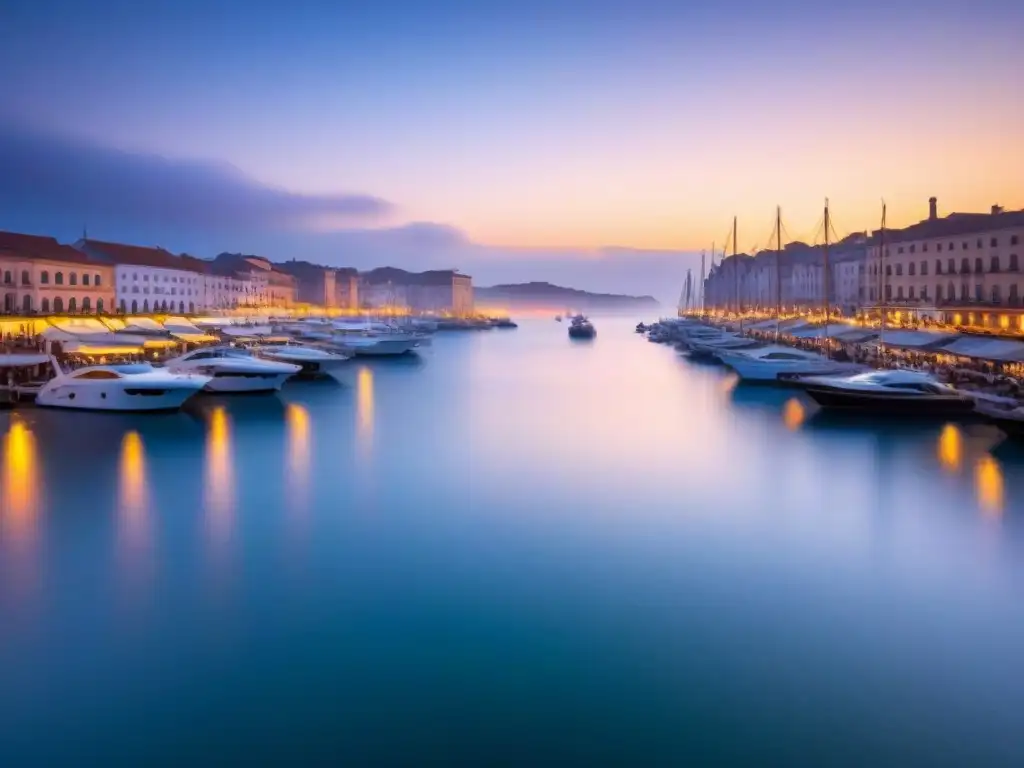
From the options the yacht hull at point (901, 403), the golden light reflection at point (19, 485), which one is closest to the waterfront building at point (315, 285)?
the golden light reflection at point (19, 485)

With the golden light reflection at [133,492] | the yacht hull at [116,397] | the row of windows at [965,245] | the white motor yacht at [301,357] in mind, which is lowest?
the golden light reflection at [133,492]

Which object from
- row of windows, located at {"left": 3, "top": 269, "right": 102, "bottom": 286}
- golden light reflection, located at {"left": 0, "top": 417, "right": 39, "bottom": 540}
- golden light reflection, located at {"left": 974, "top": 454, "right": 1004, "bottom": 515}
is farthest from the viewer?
row of windows, located at {"left": 3, "top": 269, "right": 102, "bottom": 286}

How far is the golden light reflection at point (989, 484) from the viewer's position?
1983 centimetres

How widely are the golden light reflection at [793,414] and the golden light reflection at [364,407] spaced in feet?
52.8

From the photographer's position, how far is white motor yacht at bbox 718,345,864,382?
42.9m

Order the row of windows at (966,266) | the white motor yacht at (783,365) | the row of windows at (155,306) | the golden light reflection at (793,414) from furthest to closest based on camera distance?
the row of windows at (155,306) < the row of windows at (966,266) < the white motor yacht at (783,365) < the golden light reflection at (793,414)

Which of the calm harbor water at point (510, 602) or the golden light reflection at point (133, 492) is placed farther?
the golden light reflection at point (133, 492)

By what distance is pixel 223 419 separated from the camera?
1315 inches

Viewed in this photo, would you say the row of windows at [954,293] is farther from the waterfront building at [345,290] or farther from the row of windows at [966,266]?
the waterfront building at [345,290]

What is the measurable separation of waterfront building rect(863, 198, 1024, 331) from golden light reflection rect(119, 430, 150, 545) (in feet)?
131

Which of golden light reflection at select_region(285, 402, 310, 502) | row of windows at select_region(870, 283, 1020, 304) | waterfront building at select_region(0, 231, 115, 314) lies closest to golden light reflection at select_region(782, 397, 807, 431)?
row of windows at select_region(870, 283, 1020, 304)

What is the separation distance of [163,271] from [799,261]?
73.3m

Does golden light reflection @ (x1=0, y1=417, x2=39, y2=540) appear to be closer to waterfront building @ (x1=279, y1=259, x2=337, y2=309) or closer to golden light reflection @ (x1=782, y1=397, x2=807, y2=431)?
golden light reflection @ (x1=782, y1=397, x2=807, y2=431)

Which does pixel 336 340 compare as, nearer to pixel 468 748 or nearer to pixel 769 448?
pixel 769 448
